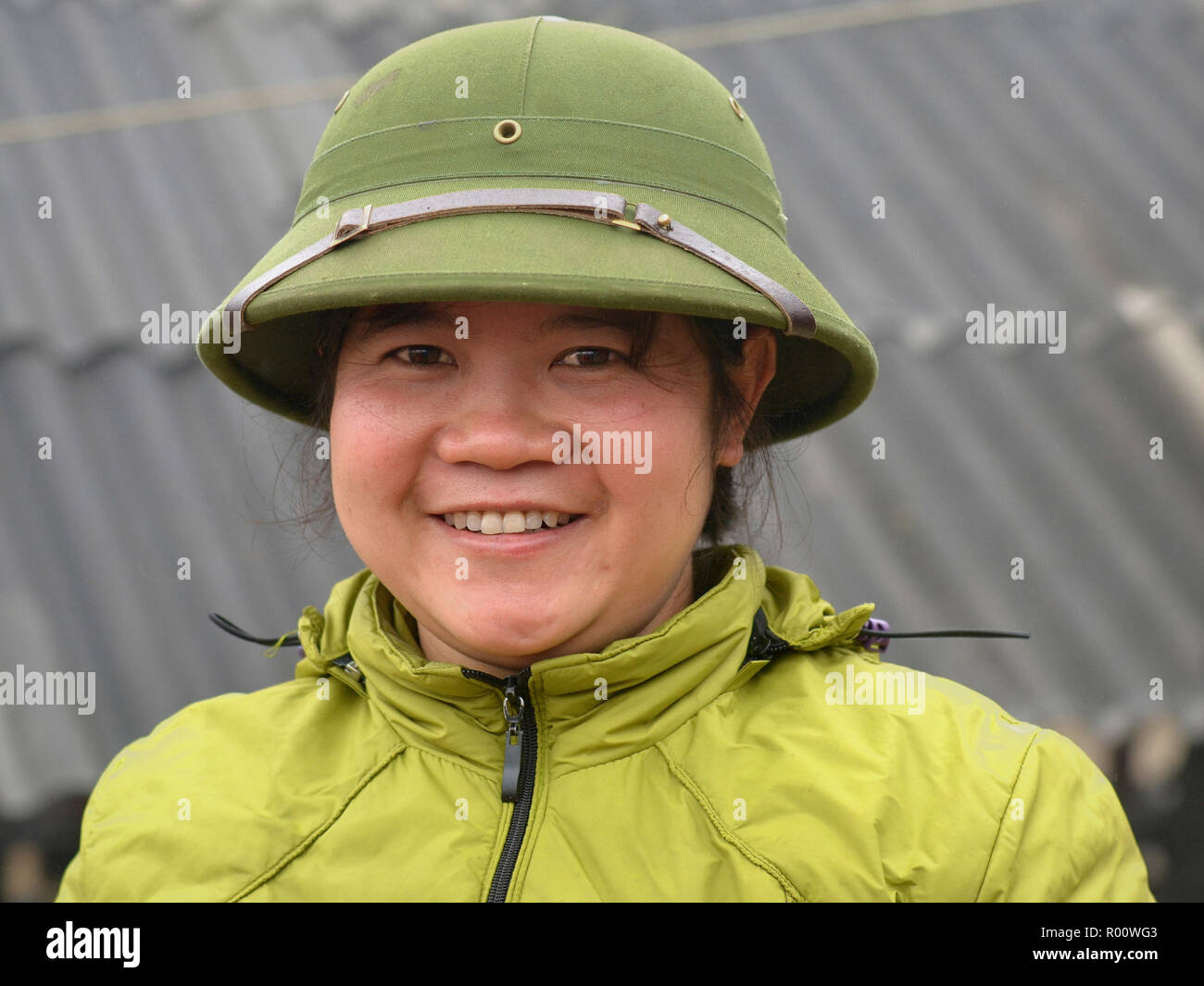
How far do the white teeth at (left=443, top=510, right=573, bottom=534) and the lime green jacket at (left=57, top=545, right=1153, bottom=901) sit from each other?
0.17 m

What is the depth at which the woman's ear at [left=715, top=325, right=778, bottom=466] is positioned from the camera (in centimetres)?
163

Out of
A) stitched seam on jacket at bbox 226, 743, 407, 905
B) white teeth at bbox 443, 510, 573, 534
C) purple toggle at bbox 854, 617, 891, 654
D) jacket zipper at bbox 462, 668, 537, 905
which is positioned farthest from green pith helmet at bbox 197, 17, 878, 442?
stitched seam on jacket at bbox 226, 743, 407, 905

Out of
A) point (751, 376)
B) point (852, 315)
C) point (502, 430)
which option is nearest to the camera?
point (502, 430)

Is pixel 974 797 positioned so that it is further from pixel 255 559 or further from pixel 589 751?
pixel 255 559

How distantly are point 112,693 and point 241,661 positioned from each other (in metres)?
0.27

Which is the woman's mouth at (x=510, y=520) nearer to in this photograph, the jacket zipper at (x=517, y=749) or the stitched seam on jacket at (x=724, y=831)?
the jacket zipper at (x=517, y=749)

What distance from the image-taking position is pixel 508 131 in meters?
1.42

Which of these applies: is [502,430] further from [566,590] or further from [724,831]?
[724,831]

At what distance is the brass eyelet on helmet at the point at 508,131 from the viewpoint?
1.42 metres

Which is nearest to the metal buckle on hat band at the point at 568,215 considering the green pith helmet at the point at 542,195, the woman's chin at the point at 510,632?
the green pith helmet at the point at 542,195

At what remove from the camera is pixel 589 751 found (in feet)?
4.83

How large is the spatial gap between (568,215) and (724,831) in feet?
2.54

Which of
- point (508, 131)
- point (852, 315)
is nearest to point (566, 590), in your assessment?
point (508, 131)
